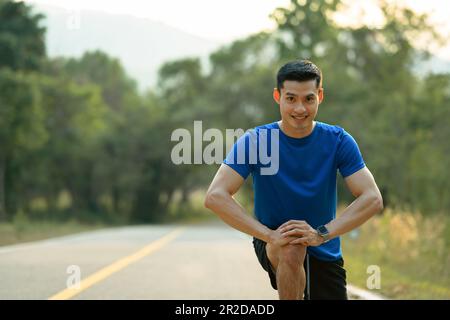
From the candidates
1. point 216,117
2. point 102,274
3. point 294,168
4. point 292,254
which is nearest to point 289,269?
point 292,254

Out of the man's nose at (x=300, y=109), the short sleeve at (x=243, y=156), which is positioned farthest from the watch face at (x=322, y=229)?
the man's nose at (x=300, y=109)

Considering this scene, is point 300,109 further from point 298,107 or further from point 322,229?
point 322,229

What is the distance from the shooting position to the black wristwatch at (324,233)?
395cm

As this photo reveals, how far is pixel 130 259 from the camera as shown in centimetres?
1562

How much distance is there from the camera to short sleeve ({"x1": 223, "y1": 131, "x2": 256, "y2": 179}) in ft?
13.3

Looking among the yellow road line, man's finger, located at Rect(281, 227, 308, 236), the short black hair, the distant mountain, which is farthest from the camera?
the distant mountain

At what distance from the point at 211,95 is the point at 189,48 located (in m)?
43.8

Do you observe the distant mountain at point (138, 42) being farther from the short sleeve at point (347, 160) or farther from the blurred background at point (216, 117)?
the short sleeve at point (347, 160)

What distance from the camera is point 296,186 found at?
13.3ft

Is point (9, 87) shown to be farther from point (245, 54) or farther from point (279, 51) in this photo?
point (245, 54)

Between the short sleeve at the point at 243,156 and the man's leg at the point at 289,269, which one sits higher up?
the short sleeve at the point at 243,156

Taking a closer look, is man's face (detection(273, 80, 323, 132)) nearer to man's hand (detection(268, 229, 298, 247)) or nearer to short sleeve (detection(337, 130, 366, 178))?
short sleeve (detection(337, 130, 366, 178))

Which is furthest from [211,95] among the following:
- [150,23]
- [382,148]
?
[150,23]

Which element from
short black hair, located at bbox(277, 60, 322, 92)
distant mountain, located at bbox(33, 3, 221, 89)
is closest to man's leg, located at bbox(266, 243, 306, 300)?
short black hair, located at bbox(277, 60, 322, 92)
